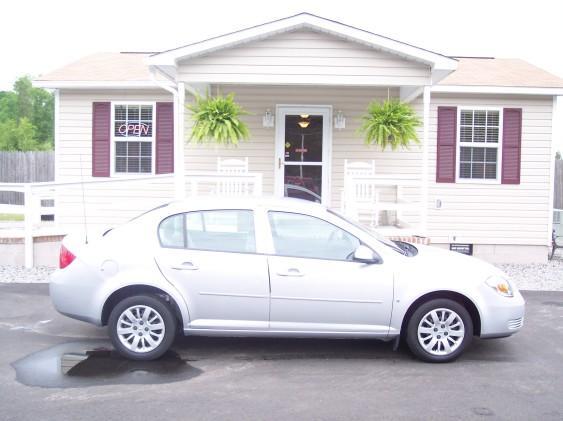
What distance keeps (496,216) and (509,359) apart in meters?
7.22

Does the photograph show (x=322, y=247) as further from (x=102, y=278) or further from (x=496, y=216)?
(x=496, y=216)

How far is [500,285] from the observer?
6.02 m

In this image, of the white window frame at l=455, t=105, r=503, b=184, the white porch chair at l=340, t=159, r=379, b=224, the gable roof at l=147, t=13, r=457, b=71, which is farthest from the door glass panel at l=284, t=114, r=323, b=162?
the gable roof at l=147, t=13, r=457, b=71

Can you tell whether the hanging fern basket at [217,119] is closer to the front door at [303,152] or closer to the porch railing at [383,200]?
the porch railing at [383,200]

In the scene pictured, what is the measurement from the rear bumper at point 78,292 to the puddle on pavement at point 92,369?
38 centimetres

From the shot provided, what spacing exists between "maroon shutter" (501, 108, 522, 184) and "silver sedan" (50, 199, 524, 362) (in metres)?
7.32

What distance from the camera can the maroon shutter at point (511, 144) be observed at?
1277 cm

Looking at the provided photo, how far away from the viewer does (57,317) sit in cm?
768

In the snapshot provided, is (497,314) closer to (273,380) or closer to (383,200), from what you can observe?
(273,380)

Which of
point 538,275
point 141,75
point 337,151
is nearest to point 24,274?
point 141,75

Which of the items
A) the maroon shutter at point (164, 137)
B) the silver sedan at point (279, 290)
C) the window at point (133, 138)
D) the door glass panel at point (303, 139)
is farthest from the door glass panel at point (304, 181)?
the silver sedan at point (279, 290)

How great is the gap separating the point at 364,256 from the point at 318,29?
5344mm

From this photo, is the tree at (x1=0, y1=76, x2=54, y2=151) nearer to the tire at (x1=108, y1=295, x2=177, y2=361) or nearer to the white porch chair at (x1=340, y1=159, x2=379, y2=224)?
the white porch chair at (x1=340, y1=159, x2=379, y2=224)

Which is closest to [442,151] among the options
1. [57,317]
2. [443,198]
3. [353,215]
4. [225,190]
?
[443,198]
